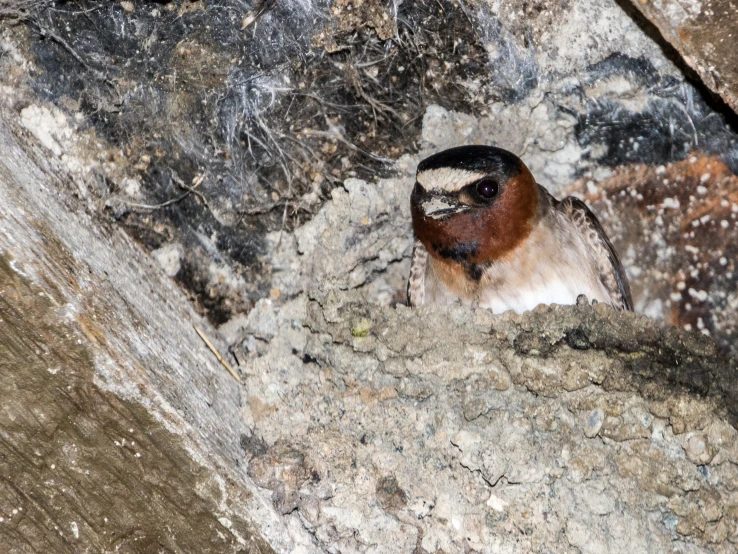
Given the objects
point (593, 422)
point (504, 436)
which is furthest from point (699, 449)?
point (504, 436)

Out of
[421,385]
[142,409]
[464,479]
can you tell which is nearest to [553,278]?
[421,385]

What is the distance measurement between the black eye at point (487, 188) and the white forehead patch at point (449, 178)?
1.5 inches

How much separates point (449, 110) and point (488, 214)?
2.15 ft

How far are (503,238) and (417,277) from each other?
66 centimetres

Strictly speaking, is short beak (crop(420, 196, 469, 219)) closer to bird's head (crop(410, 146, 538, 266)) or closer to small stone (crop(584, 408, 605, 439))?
bird's head (crop(410, 146, 538, 266))

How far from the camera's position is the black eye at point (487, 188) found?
13.0 feet

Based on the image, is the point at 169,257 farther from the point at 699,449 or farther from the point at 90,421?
the point at 699,449

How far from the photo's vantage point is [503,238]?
4082 millimetres

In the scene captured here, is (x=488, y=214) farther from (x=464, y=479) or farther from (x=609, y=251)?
(x=464, y=479)

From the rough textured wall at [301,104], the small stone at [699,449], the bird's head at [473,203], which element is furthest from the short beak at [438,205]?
the small stone at [699,449]

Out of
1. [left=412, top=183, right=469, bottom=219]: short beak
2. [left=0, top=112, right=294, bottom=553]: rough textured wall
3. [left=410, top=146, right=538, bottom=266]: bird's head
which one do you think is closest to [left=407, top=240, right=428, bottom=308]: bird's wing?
[left=410, top=146, right=538, bottom=266]: bird's head

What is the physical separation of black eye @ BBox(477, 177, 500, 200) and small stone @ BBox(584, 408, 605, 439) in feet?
3.47

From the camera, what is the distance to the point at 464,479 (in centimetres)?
348

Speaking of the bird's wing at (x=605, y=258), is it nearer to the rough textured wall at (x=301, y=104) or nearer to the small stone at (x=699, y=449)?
the rough textured wall at (x=301, y=104)
